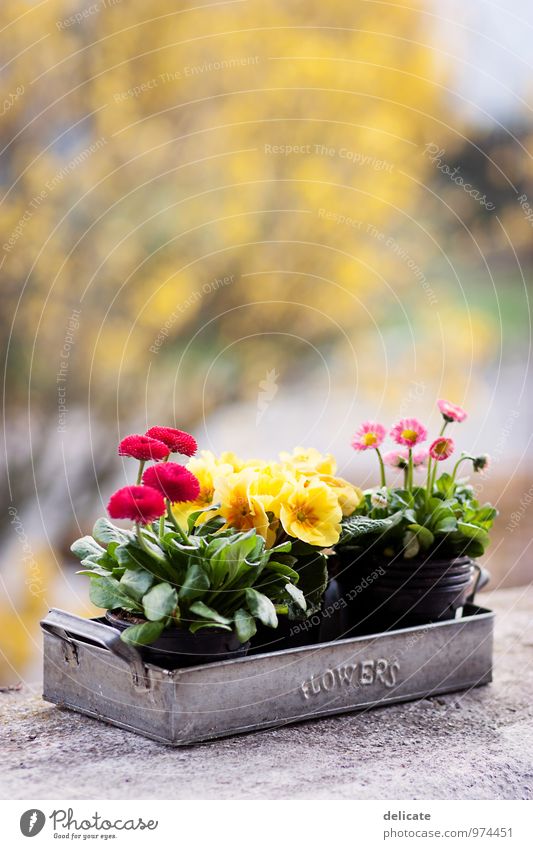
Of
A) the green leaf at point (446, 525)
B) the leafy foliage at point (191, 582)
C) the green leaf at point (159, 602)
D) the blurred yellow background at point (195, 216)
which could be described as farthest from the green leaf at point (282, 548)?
the blurred yellow background at point (195, 216)

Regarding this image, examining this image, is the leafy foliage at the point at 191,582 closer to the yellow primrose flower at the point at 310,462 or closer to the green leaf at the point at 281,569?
the green leaf at the point at 281,569

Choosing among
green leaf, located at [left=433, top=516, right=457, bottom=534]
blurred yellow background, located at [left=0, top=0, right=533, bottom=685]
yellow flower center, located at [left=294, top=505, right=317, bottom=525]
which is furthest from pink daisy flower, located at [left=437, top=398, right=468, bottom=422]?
blurred yellow background, located at [left=0, top=0, right=533, bottom=685]

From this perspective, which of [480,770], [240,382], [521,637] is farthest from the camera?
[240,382]

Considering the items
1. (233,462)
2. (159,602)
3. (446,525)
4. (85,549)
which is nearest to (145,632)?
(159,602)

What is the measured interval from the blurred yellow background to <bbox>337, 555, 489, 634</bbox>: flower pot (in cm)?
60

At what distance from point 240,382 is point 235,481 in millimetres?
991

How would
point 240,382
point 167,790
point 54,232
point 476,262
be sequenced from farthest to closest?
point 476,262, point 240,382, point 54,232, point 167,790

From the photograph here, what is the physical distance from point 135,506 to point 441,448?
41cm

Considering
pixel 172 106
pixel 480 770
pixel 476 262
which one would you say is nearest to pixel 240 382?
pixel 172 106

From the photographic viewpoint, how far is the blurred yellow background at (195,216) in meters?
1.72

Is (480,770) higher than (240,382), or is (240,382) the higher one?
(240,382)

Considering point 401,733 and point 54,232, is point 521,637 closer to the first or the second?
point 401,733

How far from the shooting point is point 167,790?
827 millimetres

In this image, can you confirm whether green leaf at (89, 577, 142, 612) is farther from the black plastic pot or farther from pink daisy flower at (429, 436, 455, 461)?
pink daisy flower at (429, 436, 455, 461)
